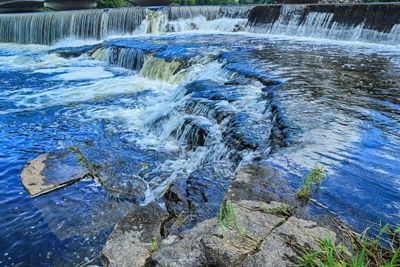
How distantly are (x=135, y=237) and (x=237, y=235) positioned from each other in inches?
41.6

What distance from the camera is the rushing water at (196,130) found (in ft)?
11.0

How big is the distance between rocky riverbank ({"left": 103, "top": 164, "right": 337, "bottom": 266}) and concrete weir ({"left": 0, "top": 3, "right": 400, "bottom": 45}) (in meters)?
11.4

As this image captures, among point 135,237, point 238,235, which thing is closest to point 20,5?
point 135,237

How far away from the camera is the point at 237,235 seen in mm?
2184

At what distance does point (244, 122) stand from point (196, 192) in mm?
1966

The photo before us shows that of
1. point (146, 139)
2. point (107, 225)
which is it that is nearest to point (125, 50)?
point (146, 139)

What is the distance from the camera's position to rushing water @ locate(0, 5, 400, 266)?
334 centimetres

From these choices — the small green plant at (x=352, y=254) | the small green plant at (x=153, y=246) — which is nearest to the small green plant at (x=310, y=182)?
the small green plant at (x=352, y=254)

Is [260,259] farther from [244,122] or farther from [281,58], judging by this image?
[281,58]

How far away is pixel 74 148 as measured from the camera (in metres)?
5.43

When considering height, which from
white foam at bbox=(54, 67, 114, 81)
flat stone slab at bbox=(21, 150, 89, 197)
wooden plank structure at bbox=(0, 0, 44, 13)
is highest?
flat stone slab at bbox=(21, 150, 89, 197)

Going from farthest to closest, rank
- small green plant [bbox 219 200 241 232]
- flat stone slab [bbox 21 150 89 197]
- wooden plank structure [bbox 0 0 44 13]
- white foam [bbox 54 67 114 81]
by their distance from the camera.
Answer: wooden plank structure [bbox 0 0 44 13]
white foam [bbox 54 67 114 81]
flat stone slab [bbox 21 150 89 197]
small green plant [bbox 219 200 241 232]

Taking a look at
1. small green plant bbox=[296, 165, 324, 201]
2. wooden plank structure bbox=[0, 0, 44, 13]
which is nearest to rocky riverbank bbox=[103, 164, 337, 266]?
small green plant bbox=[296, 165, 324, 201]

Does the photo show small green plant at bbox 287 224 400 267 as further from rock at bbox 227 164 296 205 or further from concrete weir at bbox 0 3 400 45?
concrete weir at bbox 0 3 400 45
